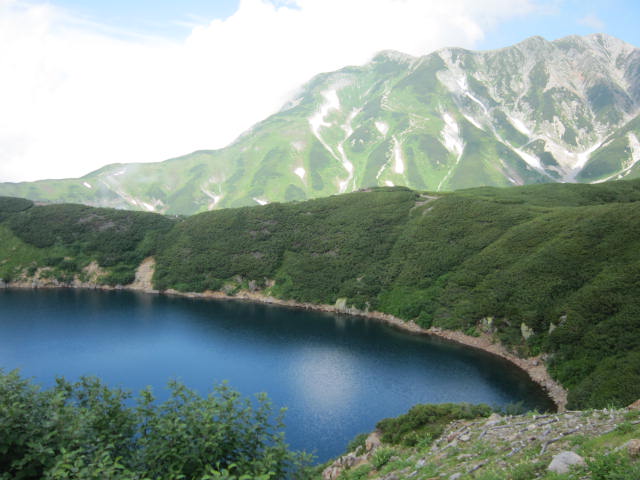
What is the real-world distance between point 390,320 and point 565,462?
68.9 metres

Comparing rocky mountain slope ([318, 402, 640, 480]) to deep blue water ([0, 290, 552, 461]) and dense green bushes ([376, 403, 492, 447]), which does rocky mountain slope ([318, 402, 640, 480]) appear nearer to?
dense green bushes ([376, 403, 492, 447])

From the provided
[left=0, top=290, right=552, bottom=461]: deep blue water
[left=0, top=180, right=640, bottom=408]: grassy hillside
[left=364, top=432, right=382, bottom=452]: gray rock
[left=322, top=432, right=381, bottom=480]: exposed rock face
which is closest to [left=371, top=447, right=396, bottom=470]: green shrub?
[left=322, top=432, right=381, bottom=480]: exposed rock face

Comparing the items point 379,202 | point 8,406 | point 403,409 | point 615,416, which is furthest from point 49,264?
point 615,416

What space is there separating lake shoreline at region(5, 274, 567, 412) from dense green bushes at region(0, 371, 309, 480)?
44.0 metres

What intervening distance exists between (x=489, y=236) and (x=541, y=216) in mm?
11110

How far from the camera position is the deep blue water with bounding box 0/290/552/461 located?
4806 cm

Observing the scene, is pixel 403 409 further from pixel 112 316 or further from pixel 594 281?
pixel 112 316

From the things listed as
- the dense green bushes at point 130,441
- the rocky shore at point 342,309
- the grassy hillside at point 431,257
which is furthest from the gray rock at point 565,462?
the rocky shore at point 342,309

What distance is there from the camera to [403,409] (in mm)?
46281

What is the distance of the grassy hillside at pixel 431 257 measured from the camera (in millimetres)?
53656

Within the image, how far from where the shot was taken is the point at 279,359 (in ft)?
204

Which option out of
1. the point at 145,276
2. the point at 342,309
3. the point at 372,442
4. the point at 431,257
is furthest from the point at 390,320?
the point at 145,276

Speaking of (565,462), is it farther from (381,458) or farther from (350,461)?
(350,461)

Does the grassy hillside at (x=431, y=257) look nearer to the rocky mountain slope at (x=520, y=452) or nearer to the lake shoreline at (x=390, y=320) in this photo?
the lake shoreline at (x=390, y=320)
